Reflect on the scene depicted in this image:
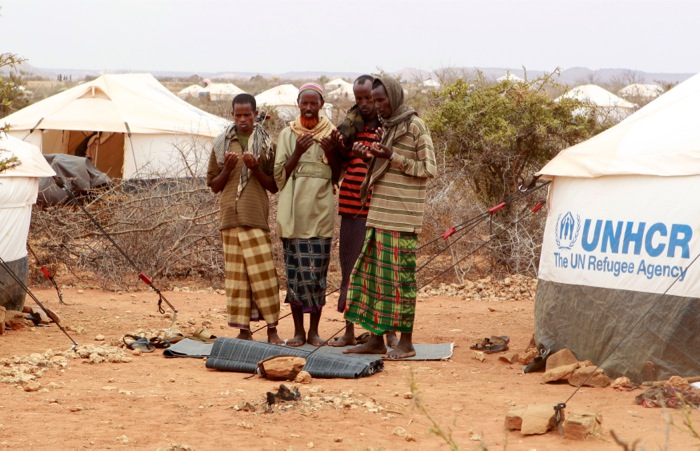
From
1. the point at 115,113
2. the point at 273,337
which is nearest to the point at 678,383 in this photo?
the point at 273,337

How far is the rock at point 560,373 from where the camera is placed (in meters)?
5.19

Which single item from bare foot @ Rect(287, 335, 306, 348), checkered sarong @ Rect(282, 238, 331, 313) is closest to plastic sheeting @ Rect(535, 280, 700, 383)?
checkered sarong @ Rect(282, 238, 331, 313)

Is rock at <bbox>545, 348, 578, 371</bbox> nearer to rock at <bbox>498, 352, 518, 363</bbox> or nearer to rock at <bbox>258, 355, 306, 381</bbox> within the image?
rock at <bbox>498, 352, 518, 363</bbox>

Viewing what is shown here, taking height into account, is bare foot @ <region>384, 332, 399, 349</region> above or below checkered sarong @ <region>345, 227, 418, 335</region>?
below

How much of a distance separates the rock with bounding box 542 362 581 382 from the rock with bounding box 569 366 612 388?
2 centimetres

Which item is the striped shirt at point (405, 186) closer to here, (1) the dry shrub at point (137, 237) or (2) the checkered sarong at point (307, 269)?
(2) the checkered sarong at point (307, 269)

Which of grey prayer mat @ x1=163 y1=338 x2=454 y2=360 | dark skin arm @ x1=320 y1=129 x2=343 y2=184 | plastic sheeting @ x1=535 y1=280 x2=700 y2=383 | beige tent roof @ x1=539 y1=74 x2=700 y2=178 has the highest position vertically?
beige tent roof @ x1=539 y1=74 x2=700 y2=178

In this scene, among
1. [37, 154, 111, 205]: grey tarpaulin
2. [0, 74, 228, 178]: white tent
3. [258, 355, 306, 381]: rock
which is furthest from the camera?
[0, 74, 228, 178]: white tent

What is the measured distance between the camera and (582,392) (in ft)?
16.5

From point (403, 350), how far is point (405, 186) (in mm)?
993

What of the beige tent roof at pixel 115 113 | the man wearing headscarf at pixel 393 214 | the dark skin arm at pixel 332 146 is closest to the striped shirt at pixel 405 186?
the man wearing headscarf at pixel 393 214

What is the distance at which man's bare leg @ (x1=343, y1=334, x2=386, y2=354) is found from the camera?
592 centimetres

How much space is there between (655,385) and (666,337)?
0.89 feet

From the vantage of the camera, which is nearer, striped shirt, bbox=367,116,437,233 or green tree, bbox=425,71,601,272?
striped shirt, bbox=367,116,437,233
